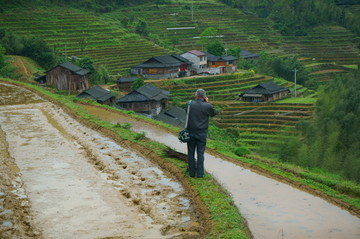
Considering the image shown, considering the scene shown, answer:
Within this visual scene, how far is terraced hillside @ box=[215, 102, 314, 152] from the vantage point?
37.4m

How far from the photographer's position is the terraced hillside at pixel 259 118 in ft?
123

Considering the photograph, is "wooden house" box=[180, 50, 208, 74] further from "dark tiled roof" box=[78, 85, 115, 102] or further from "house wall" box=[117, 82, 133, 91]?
"dark tiled roof" box=[78, 85, 115, 102]

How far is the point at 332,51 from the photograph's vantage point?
69312 millimetres

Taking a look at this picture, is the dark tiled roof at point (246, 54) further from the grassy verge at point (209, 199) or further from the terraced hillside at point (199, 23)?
the grassy verge at point (209, 199)

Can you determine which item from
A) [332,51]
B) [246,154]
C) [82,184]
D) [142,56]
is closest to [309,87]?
[332,51]

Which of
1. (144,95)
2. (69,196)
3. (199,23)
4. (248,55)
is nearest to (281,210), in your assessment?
(69,196)

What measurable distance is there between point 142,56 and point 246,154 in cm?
4641

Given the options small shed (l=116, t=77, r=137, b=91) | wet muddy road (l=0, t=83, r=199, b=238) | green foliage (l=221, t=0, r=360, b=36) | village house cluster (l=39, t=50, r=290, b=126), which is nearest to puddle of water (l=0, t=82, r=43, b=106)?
wet muddy road (l=0, t=83, r=199, b=238)

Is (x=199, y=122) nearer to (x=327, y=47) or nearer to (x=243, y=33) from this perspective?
(x=327, y=47)

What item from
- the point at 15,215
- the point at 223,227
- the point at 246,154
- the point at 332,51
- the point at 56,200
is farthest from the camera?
the point at 332,51

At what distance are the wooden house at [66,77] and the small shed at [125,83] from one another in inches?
215

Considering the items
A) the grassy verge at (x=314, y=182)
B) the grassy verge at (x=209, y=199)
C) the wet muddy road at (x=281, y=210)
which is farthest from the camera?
the grassy verge at (x=314, y=182)

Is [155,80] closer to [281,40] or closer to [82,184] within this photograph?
[281,40]

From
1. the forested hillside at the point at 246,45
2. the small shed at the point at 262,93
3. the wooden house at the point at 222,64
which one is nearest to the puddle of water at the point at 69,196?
the forested hillside at the point at 246,45
